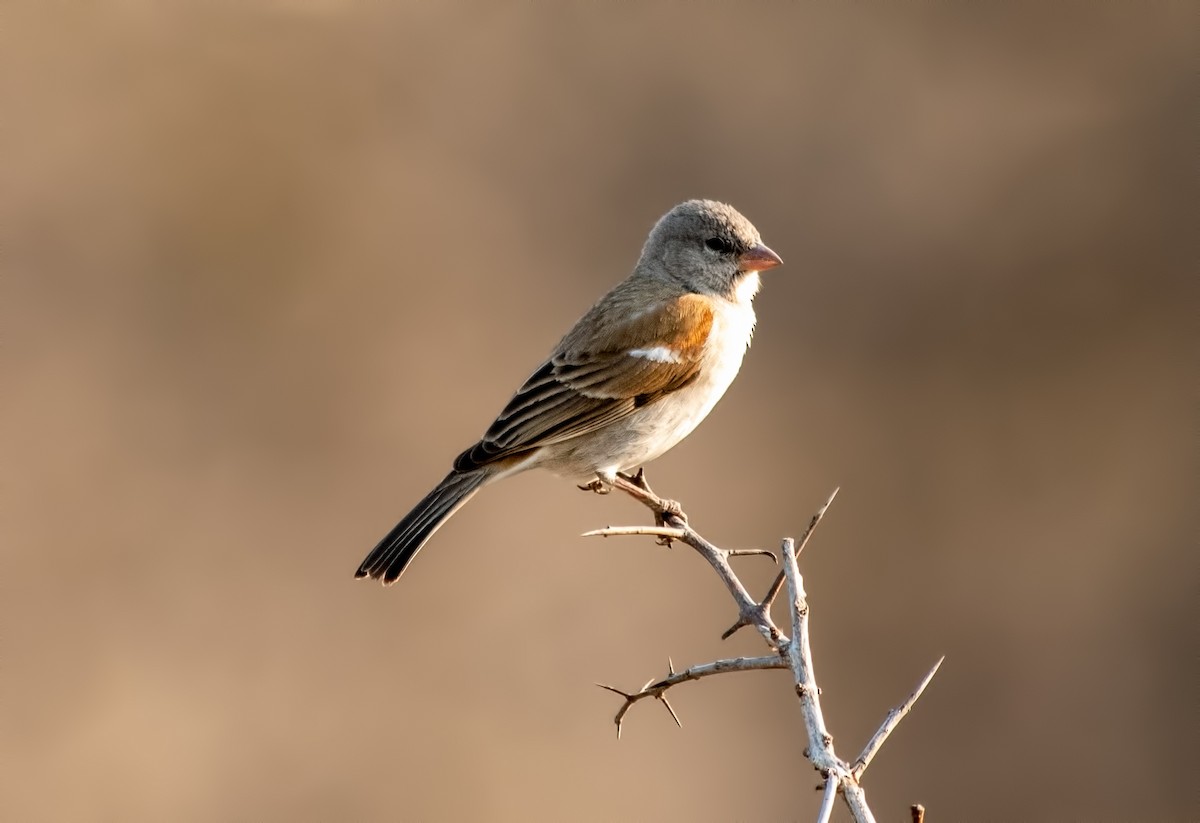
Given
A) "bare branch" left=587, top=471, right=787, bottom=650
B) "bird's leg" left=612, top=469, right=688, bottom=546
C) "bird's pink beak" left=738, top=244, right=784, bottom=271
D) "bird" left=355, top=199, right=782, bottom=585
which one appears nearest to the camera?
"bare branch" left=587, top=471, right=787, bottom=650

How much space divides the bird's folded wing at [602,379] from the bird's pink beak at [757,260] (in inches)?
17.9

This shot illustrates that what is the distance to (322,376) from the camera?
11.8m

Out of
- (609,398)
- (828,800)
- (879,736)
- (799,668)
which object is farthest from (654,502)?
(828,800)

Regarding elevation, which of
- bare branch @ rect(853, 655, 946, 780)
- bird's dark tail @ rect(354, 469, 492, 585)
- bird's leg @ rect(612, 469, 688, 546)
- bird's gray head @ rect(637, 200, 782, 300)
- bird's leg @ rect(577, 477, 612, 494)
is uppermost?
bird's gray head @ rect(637, 200, 782, 300)

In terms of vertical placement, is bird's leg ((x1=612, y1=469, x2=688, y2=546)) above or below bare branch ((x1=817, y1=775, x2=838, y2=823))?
below

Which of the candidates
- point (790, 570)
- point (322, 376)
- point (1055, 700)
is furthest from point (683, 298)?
point (322, 376)

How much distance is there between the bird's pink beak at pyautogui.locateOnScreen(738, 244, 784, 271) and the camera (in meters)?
6.78

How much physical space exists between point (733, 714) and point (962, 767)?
1.69 meters

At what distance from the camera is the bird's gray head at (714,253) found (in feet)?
22.4

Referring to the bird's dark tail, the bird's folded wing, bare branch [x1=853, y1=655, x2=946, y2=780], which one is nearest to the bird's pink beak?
the bird's folded wing

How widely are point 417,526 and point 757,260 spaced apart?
2305 mm

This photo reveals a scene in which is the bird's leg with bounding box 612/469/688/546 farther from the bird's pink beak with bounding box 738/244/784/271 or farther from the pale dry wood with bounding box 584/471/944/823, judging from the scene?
the bird's pink beak with bounding box 738/244/784/271

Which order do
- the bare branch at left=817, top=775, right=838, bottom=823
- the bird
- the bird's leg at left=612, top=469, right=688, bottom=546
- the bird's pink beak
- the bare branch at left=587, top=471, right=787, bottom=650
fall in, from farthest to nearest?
the bird's pink beak → the bird → the bird's leg at left=612, top=469, right=688, bottom=546 → the bare branch at left=587, top=471, right=787, bottom=650 → the bare branch at left=817, top=775, right=838, bottom=823

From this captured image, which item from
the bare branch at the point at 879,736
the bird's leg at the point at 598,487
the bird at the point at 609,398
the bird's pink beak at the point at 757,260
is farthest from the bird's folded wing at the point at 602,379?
the bare branch at the point at 879,736
